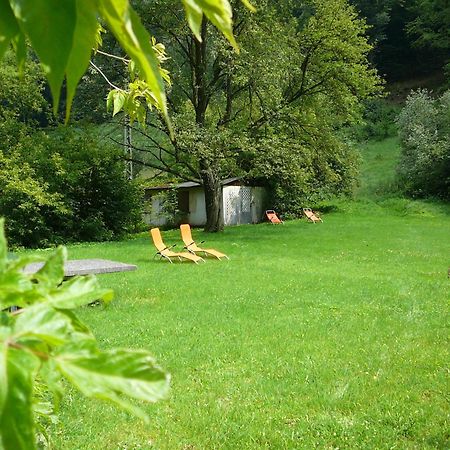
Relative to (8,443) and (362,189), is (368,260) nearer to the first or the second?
(8,443)

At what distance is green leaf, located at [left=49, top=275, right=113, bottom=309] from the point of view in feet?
1.81

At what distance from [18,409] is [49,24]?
0.31 m

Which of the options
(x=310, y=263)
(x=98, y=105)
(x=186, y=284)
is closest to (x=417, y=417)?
(x=186, y=284)

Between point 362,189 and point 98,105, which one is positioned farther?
point 362,189

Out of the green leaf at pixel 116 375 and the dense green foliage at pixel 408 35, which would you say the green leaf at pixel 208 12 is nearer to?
the green leaf at pixel 116 375

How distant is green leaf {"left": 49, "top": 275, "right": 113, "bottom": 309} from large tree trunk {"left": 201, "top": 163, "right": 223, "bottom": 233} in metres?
19.7

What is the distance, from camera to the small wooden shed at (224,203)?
2750cm

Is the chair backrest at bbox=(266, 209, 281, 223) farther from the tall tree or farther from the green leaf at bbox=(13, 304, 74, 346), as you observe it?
the green leaf at bbox=(13, 304, 74, 346)

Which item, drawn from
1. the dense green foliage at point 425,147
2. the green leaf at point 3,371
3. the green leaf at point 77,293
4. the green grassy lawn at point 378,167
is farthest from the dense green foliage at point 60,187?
the green grassy lawn at point 378,167

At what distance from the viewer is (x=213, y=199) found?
20.9 m

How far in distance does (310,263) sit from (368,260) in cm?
153

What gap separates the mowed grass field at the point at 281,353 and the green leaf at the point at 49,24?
11.2 ft

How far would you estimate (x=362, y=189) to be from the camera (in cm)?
3528

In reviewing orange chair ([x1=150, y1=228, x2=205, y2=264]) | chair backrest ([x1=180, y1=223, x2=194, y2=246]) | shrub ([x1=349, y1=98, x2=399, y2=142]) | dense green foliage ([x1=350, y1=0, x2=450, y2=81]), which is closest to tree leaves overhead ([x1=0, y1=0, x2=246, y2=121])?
orange chair ([x1=150, y1=228, x2=205, y2=264])
